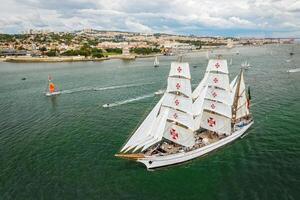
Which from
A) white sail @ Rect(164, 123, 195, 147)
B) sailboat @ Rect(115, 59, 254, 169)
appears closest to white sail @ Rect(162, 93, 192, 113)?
sailboat @ Rect(115, 59, 254, 169)

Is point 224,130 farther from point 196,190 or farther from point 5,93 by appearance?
point 5,93

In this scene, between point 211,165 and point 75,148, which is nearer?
point 211,165

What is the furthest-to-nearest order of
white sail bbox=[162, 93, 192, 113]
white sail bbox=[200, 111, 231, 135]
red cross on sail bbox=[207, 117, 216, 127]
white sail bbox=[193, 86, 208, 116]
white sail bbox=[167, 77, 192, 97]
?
1. red cross on sail bbox=[207, 117, 216, 127]
2. white sail bbox=[200, 111, 231, 135]
3. white sail bbox=[193, 86, 208, 116]
4. white sail bbox=[162, 93, 192, 113]
5. white sail bbox=[167, 77, 192, 97]

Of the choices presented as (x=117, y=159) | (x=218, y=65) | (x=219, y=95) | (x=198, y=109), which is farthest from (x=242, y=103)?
(x=117, y=159)

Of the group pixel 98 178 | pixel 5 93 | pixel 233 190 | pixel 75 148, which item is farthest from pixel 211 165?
pixel 5 93

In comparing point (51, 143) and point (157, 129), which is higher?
point (157, 129)

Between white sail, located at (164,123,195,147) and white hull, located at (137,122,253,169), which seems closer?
white hull, located at (137,122,253,169)

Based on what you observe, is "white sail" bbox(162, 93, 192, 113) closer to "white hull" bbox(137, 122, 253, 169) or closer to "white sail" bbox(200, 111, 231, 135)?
"white hull" bbox(137, 122, 253, 169)
